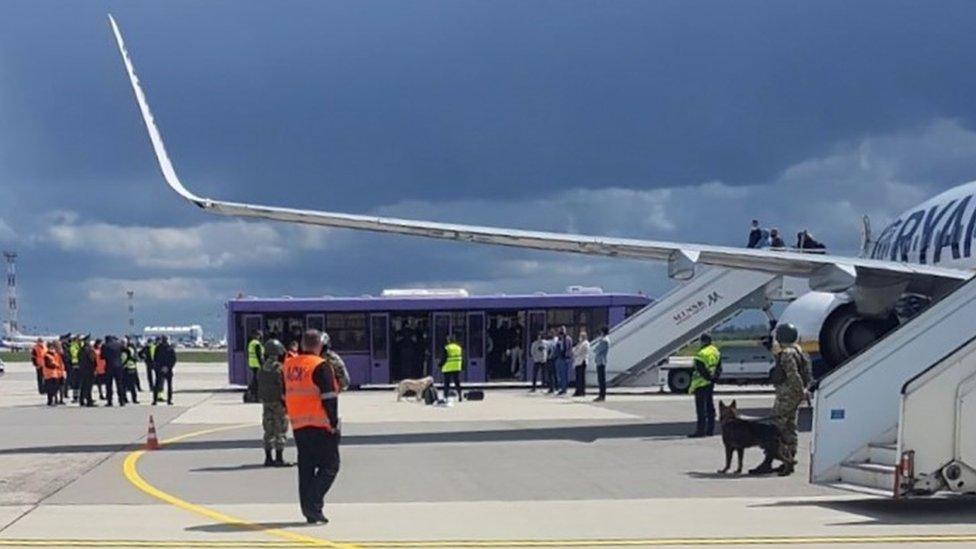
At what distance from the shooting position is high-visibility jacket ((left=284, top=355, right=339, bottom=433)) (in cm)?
1178

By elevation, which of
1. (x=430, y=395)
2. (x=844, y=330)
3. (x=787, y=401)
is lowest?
(x=430, y=395)

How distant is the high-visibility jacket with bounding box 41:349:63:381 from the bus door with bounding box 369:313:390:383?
1016 centimetres

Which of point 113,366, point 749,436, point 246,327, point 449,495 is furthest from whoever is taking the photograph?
point 246,327

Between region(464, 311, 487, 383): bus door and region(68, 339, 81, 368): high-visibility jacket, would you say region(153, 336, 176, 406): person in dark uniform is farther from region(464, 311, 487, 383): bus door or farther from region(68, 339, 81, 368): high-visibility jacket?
region(464, 311, 487, 383): bus door

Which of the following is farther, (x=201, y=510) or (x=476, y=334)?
(x=476, y=334)

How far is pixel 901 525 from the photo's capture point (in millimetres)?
11383

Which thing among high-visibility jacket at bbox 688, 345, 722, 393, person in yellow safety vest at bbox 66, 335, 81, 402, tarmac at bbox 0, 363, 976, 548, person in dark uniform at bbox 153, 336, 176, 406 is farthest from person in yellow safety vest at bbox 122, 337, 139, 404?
high-visibility jacket at bbox 688, 345, 722, 393

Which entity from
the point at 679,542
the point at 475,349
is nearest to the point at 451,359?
the point at 475,349

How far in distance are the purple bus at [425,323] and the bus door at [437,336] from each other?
30 millimetres

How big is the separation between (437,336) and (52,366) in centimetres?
1201

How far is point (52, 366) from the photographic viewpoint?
3219cm

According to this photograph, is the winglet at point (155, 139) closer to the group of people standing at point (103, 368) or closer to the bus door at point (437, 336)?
the group of people standing at point (103, 368)

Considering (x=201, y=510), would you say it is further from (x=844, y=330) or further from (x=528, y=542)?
(x=844, y=330)

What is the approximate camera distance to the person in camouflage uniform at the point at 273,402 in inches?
670
